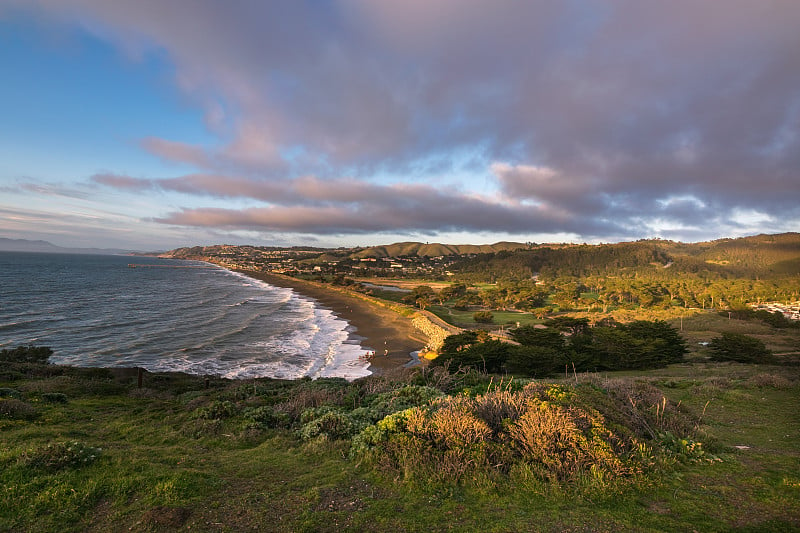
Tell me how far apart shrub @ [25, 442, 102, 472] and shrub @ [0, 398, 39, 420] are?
466 centimetres

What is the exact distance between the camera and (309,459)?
21.3ft

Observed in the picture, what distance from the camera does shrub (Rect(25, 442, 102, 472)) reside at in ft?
16.9

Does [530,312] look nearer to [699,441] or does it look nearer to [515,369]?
[515,369]

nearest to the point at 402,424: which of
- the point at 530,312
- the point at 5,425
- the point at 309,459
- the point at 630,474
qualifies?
the point at 309,459

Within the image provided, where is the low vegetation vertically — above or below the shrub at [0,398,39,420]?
above

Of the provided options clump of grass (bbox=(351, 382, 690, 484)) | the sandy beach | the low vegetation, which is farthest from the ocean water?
clump of grass (bbox=(351, 382, 690, 484))

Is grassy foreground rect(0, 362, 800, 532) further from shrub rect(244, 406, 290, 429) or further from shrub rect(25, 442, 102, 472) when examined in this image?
shrub rect(244, 406, 290, 429)

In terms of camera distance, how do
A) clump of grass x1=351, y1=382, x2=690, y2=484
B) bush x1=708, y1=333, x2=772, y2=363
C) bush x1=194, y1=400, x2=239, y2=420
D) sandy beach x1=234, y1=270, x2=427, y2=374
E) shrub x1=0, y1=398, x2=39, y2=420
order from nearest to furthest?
clump of grass x1=351, y1=382, x2=690, y2=484 < shrub x1=0, y1=398, x2=39, y2=420 < bush x1=194, y1=400, x2=239, y2=420 < bush x1=708, y1=333, x2=772, y2=363 < sandy beach x1=234, y1=270, x2=427, y2=374

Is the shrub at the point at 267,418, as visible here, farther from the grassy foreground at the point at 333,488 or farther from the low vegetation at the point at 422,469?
the grassy foreground at the point at 333,488

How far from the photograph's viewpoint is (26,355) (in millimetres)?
22531

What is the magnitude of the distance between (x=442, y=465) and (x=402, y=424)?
52.8 inches

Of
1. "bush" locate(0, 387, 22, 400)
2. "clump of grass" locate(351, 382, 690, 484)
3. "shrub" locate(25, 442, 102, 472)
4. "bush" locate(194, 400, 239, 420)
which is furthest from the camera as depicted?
"bush" locate(0, 387, 22, 400)

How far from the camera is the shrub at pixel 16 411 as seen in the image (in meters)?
8.34

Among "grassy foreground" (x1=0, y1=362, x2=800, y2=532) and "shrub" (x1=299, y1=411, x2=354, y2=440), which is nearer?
"grassy foreground" (x1=0, y1=362, x2=800, y2=532)
